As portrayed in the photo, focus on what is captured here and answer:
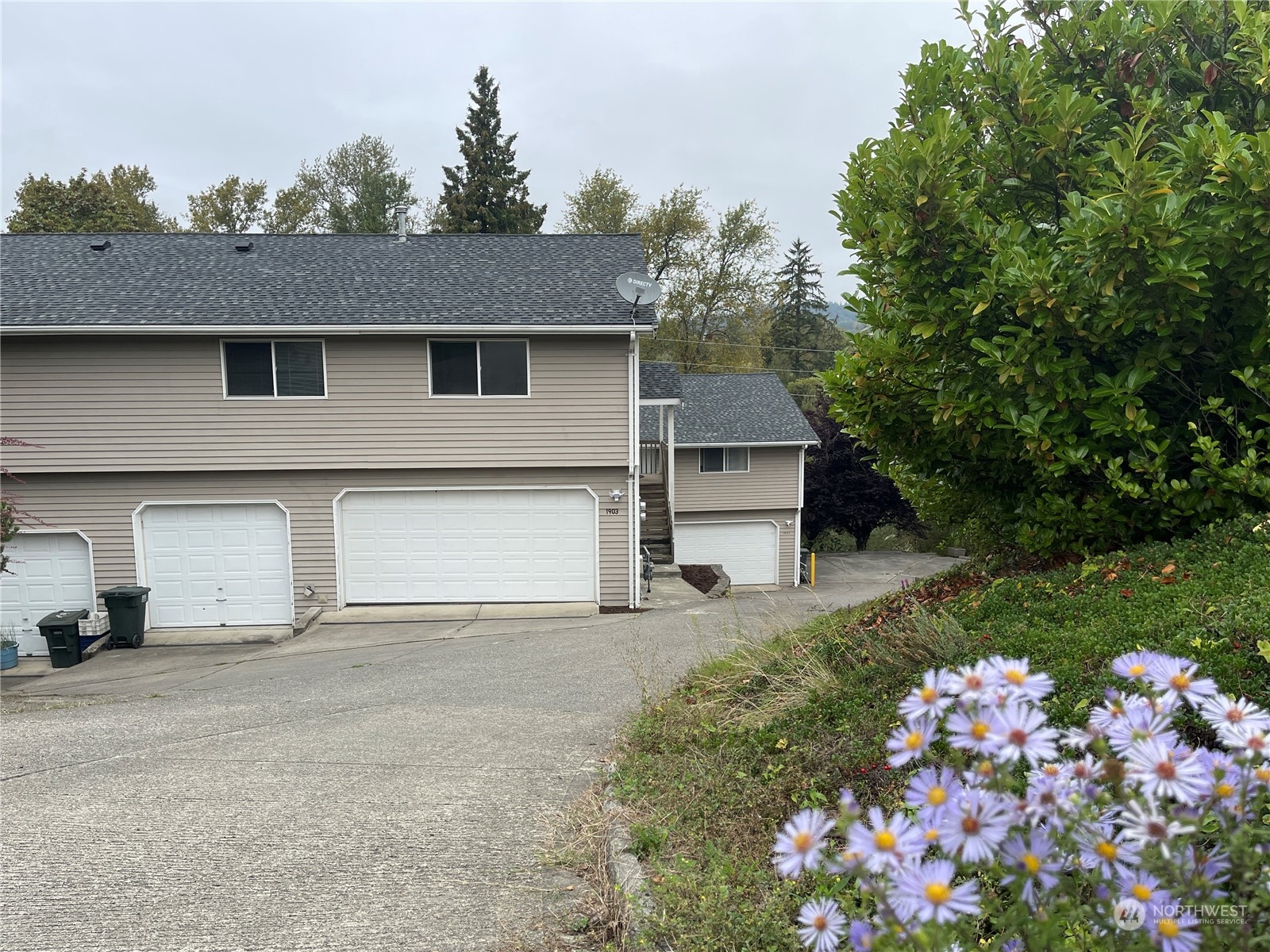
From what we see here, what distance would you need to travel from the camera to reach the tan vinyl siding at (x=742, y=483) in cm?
2288

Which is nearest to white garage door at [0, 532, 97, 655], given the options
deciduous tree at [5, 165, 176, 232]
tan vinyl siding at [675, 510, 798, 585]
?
tan vinyl siding at [675, 510, 798, 585]

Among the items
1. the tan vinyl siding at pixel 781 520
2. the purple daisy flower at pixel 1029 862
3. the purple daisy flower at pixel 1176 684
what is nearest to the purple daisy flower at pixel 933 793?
the purple daisy flower at pixel 1029 862

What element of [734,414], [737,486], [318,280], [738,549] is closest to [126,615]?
[318,280]

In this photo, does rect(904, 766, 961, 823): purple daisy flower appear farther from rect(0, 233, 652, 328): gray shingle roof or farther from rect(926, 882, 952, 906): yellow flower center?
rect(0, 233, 652, 328): gray shingle roof

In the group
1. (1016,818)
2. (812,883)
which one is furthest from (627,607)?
(1016,818)

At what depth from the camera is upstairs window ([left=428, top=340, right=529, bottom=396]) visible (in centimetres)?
1317

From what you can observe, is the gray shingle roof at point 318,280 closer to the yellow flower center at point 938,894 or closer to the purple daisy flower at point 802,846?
the purple daisy flower at point 802,846

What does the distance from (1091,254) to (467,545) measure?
36.2 ft

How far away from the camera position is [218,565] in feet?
43.5

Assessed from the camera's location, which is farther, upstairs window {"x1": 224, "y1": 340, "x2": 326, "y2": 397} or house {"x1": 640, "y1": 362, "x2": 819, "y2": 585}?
house {"x1": 640, "y1": 362, "x2": 819, "y2": 585}

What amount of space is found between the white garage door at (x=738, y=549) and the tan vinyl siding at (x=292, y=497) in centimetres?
950

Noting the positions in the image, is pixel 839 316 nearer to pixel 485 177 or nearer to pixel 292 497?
pixel 485 177

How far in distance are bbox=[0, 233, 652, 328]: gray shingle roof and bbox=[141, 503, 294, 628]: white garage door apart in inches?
128

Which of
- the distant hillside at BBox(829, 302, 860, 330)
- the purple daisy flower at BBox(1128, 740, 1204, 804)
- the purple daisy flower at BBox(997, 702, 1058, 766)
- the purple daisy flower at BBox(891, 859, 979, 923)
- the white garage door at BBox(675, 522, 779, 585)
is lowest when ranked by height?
the white garage door at BBox(675, 522, 779, 585)
